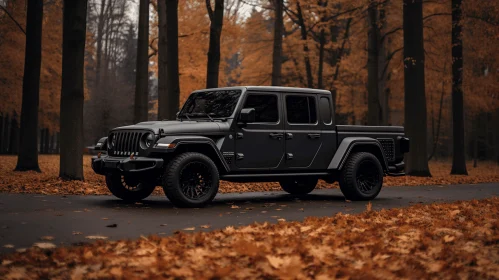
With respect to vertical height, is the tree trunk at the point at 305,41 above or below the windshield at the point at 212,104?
above

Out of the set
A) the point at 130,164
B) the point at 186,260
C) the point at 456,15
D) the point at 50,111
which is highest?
the point at 456,15

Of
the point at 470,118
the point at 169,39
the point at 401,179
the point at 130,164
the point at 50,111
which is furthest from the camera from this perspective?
the point at 470,118

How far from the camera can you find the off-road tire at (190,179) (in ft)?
32.4

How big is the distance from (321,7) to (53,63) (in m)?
13.6

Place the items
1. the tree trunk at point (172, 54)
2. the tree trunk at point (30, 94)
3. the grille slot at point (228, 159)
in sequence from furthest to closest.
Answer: the tree trunk at point (30, 94) → the tree trunk at point (172, 54) → the grille slot at point (228, 159)

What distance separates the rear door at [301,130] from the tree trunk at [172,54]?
23.6 ft

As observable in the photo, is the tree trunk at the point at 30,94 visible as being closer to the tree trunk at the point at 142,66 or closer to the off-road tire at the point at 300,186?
the tree trunk at the point at 142,66

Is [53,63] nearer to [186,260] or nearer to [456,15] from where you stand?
[456,15]

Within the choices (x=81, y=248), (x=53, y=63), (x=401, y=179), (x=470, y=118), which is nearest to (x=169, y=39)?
(x=401, y=179)

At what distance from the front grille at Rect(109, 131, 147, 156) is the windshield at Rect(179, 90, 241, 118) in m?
1.41

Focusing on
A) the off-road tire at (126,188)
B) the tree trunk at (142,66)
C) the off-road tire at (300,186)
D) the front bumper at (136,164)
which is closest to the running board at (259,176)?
the front bumper at (136,164)

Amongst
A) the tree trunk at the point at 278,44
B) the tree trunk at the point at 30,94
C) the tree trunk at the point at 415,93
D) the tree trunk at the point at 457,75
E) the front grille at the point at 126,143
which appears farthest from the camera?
the tree trunk at the point at 278,44

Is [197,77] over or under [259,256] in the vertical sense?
over

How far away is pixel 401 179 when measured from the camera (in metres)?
19.9
